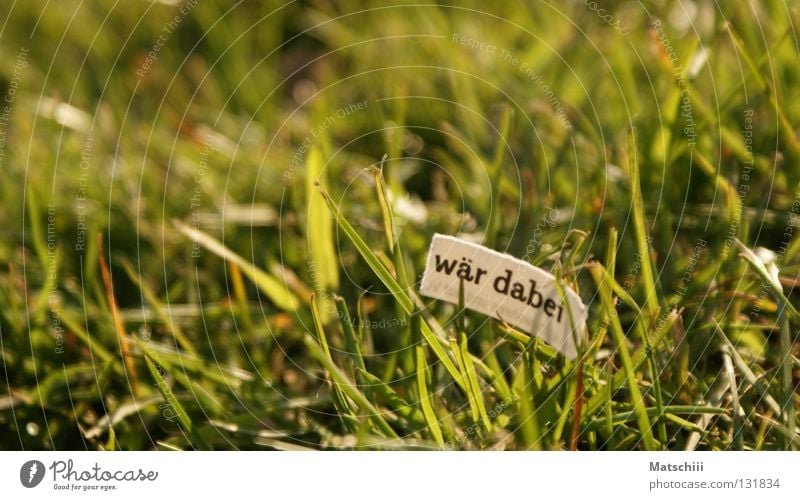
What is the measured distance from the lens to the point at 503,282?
69 centimetres

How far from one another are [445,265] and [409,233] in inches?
7.6

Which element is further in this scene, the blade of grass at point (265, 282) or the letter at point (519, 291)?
the blade of grass at point (265, 282)

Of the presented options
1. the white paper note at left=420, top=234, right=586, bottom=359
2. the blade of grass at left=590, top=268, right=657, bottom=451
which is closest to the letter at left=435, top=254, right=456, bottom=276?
the white paper note at left=420, top=234, right=586, bottom=359

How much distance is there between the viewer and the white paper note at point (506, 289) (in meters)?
0.67

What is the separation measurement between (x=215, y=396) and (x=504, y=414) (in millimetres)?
289

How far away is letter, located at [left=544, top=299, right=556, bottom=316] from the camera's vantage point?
673mm

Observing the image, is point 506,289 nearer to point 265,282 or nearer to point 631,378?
point 631,378

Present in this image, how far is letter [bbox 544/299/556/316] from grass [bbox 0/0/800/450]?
2 centimetres

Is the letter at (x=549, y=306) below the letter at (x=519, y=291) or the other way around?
below
